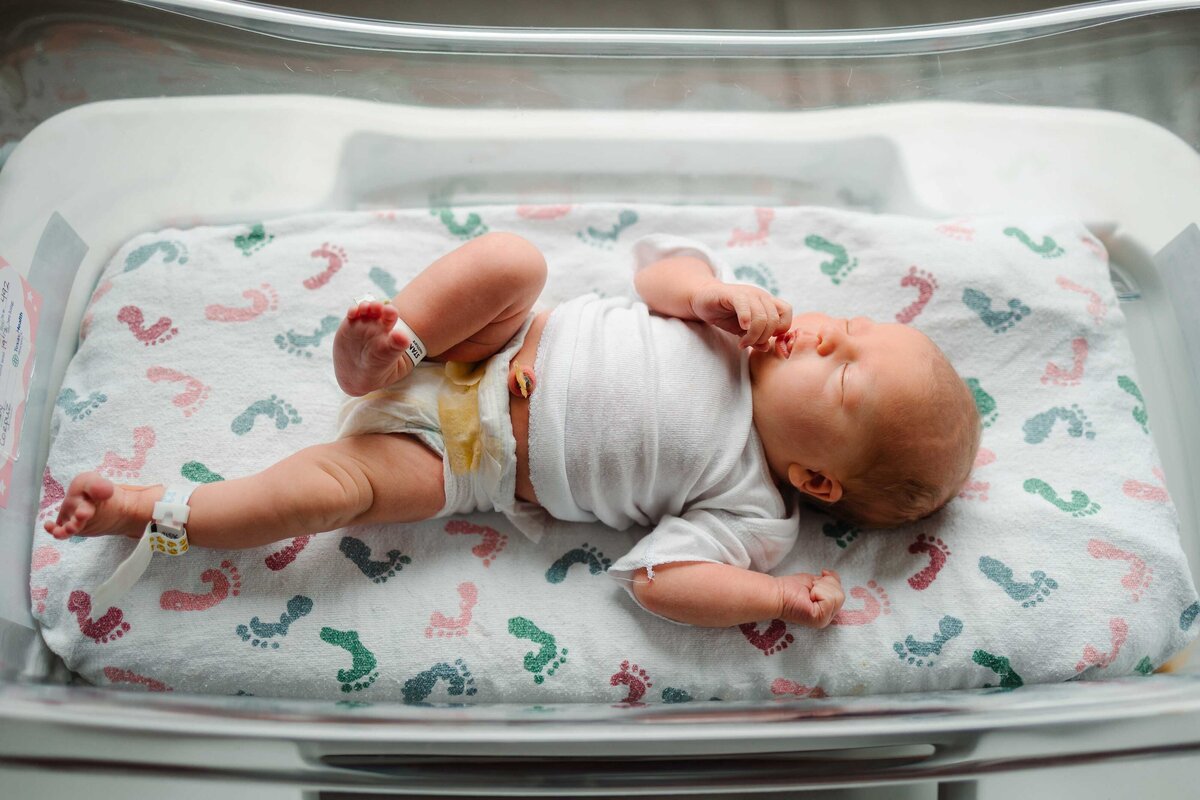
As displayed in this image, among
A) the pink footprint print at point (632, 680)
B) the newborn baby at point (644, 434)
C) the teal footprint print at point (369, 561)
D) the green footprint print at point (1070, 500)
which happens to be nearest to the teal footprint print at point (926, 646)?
the newborn baby at point (644, 434)

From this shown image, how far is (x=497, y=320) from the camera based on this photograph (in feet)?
3.64

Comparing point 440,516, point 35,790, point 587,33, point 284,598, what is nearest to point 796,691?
point 440,516

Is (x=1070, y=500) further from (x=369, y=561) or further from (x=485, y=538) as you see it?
(x=369, y=561)

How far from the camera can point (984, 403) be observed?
4.01 ft

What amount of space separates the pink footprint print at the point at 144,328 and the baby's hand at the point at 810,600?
2.91 feet

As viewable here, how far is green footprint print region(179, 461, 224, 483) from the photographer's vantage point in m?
1.13

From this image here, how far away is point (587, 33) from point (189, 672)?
104cm

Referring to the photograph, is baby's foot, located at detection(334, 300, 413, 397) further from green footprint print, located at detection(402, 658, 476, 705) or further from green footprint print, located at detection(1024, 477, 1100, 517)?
green footprint print, located at detection(1024, 477, 1100, 517)

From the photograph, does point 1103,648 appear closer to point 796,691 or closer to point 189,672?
point 796,691

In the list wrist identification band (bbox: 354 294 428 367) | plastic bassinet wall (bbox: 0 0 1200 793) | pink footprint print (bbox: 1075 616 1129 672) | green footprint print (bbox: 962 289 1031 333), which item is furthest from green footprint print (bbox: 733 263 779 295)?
pink footprint print (bbox: 1075 616 1129 672)

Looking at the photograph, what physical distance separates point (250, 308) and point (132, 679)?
0.51 meters

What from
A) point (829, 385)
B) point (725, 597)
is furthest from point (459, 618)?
point (829, 385)

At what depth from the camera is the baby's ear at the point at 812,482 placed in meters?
1.08

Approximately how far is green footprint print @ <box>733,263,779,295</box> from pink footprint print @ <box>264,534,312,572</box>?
71 centimetres
